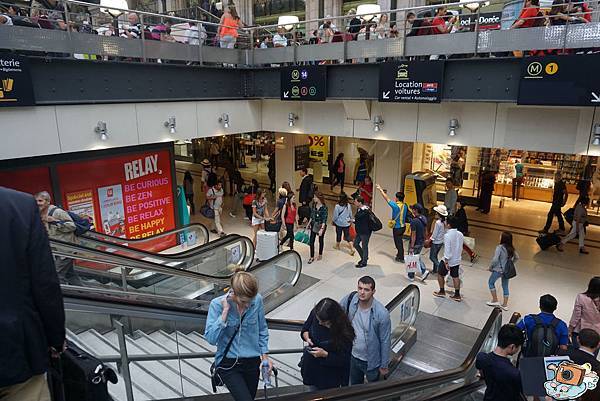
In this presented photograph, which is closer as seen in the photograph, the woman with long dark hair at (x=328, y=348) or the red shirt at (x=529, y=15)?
the woman with long dark hair at (x=328, y=348)

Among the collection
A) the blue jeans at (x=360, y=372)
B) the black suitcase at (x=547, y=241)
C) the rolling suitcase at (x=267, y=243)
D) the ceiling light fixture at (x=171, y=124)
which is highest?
the ceiling light fixture at (x=171, y=124)

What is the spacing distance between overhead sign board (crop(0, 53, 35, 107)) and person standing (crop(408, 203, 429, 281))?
7.46 m

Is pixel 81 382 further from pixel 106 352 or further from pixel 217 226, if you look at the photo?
pixel 217 226

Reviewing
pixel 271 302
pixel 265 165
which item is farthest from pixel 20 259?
pixel 265 165

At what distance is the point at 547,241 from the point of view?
10.3 m

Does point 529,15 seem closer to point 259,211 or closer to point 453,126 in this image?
point 453,126

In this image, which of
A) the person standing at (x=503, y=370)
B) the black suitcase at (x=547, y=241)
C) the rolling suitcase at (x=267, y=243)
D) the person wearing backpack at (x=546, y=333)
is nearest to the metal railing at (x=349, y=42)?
the rolling suitcase at (x=267, y=243)

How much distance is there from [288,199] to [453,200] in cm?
436

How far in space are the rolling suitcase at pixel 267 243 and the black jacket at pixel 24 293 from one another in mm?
7690

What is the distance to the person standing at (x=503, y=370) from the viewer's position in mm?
3418

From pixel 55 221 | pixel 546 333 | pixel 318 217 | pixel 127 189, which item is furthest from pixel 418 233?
pixel 127 189

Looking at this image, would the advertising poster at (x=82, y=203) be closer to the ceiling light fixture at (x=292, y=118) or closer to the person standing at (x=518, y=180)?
the ceiling light fixture at (x=292, y=118)

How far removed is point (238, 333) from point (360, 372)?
181 centimetres

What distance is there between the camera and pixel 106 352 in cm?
304
